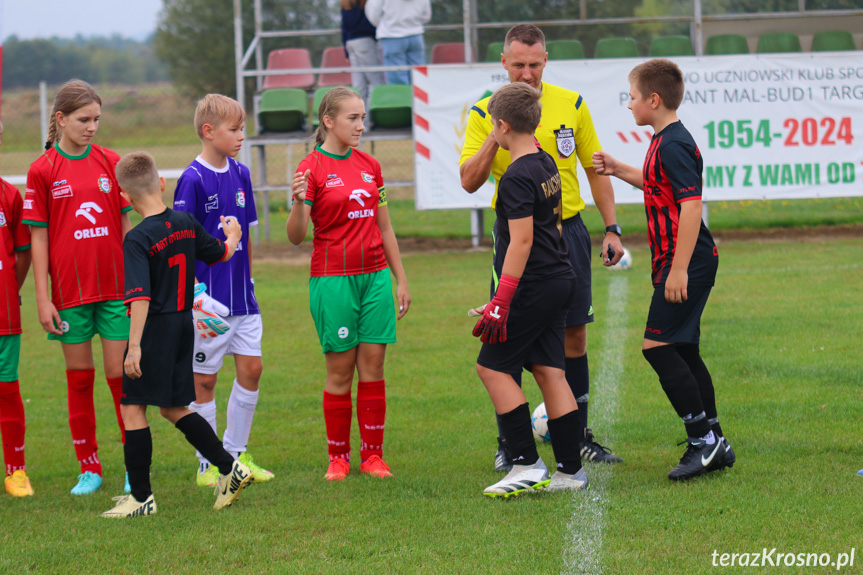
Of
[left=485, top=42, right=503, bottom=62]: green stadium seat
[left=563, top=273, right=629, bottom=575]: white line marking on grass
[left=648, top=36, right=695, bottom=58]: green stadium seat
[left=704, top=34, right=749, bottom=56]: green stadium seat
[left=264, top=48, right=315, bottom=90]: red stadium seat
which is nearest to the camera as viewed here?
[left=563, top=273, right=629, bottom=575]: white line marking on grass

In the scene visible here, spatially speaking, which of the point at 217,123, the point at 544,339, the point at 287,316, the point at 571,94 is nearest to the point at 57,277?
the point at 217,123

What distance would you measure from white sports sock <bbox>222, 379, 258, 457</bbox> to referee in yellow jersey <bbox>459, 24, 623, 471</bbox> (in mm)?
1365

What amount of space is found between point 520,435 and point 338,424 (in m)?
1.06

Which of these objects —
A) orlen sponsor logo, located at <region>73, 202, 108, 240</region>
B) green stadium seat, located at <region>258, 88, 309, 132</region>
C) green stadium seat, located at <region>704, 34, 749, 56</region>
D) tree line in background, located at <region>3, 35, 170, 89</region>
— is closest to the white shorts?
orlen sponsor logo, located at <region>73, 202, 108, 240</region>

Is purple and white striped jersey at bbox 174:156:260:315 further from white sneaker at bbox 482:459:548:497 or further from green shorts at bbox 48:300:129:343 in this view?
white sneaker at bbox 482:459:548:497

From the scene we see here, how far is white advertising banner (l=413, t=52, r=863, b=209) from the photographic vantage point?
12.6 m

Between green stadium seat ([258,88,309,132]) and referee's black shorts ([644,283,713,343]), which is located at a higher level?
green stadium seat ([258,88,309,132])

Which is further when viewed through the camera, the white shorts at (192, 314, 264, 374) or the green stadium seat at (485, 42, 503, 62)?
the green stadium seat at (485, 42, 503, 62)

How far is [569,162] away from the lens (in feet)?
15.7

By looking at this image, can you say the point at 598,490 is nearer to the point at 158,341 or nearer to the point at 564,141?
the point at 564,141

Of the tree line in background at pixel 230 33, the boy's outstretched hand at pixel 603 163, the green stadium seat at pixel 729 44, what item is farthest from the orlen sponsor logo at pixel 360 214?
the tree line in background at pixel 230 33

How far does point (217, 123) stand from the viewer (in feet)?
15.3

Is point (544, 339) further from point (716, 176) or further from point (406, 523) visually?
point (716, 176)

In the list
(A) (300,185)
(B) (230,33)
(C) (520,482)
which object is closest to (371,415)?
(C) (520,482)
